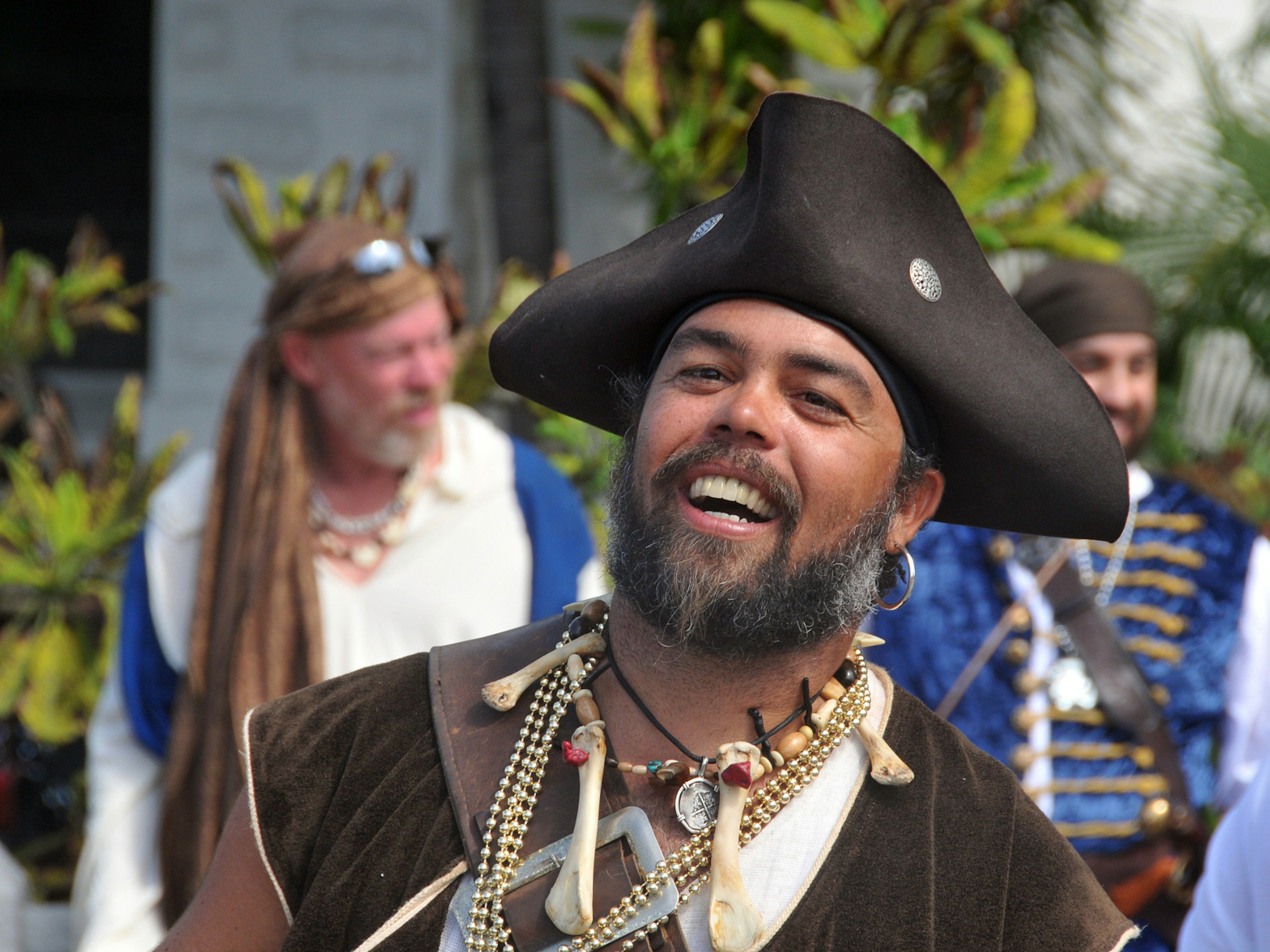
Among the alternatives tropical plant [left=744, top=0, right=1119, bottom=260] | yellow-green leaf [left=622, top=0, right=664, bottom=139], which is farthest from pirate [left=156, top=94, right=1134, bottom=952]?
yellow-green leaf [left=622, top=0, right=664, bottom=139]

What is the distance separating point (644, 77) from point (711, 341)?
298 centimetres

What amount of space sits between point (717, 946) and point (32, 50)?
566 cm

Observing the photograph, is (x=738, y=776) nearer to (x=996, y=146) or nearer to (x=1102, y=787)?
(x=1102, y=787)

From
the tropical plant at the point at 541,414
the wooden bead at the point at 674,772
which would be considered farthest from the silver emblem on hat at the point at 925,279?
the tropical plant at the point at 541,414

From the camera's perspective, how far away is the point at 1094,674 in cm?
308

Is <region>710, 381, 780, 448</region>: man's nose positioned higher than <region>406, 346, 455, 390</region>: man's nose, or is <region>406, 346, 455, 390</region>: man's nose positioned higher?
<region>710, 381, 780, 448</region>: man's nose

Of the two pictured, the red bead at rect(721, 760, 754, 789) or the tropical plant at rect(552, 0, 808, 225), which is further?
the tropical plant at rect(552, 0, 808, 225)

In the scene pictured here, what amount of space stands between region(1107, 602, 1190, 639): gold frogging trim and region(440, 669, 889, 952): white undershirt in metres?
1.55

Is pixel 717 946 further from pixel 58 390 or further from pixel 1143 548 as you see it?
pixel 58 390

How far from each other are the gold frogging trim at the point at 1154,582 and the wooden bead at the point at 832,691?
1.52 metres

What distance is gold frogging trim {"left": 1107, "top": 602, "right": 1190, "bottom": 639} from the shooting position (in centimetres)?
313

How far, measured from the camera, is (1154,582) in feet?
10.4

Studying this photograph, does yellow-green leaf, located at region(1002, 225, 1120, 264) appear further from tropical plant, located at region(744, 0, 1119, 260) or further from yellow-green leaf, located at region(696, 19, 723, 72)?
yellow-green leaf, located at region(696, 19, 723, 72)

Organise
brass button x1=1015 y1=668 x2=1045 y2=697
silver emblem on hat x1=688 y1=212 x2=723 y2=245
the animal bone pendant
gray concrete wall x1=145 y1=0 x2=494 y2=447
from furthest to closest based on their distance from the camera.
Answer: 1. gray concrete wall x1=145 y1=0 x2=494 y2=447
2. brass button x1=1015 y1=668 x2=1045 y2=697
3. silver emblem on hat x1=688 y1=212 x2=723 y2=245
4. the animal bone pendant
